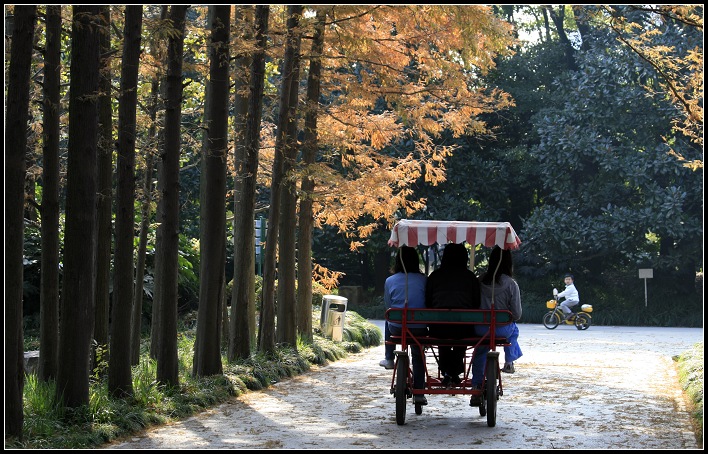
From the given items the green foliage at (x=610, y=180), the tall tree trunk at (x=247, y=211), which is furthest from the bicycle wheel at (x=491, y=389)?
the green foliage at (x=610, y=180)

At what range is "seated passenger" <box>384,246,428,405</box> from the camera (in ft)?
41.1

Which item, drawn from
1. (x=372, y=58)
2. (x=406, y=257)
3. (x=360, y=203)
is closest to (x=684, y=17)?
(x=406, y=257)

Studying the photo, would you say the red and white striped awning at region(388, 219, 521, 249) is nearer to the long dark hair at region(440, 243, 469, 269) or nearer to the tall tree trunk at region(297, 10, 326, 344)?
the long dark hair at region(440, 243, 469, 269)

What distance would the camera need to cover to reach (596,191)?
146 ft

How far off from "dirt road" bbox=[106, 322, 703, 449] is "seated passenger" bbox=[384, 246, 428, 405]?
545mm

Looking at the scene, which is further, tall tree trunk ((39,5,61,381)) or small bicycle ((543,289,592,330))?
small bicycle ((543,289,592,330))


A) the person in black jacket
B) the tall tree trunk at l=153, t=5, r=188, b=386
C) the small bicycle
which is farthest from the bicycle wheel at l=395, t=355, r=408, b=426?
the small bicycle

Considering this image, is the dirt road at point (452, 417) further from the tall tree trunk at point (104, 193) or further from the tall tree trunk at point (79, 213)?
the tall tree trunk at point (104, 193)

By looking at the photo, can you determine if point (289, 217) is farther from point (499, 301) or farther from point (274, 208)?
point (499, 301)

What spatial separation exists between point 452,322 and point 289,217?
10.1m

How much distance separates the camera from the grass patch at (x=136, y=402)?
10656 mm

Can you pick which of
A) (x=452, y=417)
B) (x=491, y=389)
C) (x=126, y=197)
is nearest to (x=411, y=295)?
(x=491, y=389)

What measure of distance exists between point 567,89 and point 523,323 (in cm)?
1011

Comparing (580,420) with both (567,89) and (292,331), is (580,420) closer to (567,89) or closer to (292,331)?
(292,331)
